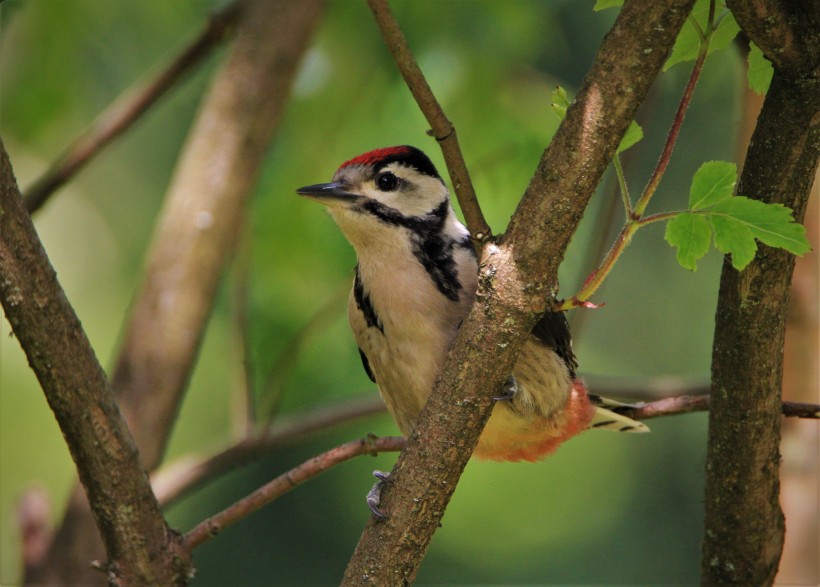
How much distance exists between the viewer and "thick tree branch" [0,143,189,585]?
2.21 meters

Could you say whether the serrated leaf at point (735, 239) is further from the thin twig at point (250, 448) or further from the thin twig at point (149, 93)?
the thin twig at point (149, 93)

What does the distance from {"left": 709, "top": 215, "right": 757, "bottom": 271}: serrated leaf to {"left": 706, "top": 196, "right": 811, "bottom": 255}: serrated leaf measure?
0.05 feet

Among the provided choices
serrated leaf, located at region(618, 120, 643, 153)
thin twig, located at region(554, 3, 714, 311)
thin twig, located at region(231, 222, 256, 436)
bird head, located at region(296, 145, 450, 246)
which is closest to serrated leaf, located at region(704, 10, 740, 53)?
thin twig, located at region(554, 3, 714, 311)

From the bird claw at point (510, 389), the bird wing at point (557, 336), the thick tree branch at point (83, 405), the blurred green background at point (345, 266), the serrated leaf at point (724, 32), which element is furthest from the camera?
the blurred green background at point (345, 266)

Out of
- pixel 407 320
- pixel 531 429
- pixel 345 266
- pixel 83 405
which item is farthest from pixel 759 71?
pixel 345 266

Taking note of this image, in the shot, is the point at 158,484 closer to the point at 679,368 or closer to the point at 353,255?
the point at 353,255

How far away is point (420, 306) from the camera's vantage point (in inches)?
113

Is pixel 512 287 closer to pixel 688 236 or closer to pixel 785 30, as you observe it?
pixel 688 236

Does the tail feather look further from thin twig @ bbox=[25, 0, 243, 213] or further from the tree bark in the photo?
thin twig @ bbox=[25, 0, 243, 213]

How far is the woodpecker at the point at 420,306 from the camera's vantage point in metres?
2.87

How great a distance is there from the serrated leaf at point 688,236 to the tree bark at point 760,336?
183mm

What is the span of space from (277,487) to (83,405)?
547 millimetres

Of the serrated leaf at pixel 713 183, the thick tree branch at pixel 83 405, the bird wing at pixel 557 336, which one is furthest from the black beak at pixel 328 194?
the serrated leaf at pixel 713 183

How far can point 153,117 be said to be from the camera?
27.8 ft
